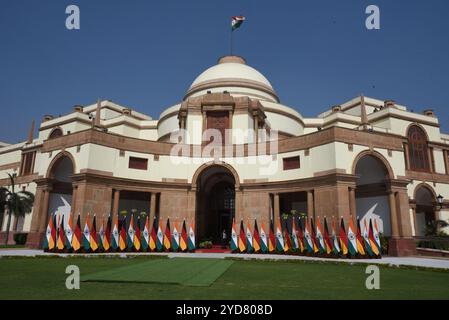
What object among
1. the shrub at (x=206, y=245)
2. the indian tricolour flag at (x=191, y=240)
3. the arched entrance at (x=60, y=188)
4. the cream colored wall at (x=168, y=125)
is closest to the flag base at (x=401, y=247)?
the shrub at (x=206, y=245)

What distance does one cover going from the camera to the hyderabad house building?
26.9 m

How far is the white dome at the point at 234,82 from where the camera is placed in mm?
41844

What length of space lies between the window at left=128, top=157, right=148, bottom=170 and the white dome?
14.8 m

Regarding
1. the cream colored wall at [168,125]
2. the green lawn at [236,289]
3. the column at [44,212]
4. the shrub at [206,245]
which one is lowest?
Answer: the green lawn at [236,289]

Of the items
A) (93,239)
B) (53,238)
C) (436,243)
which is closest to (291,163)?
(436,243)

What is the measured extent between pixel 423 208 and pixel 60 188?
1537 inches

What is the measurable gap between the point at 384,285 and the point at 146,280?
7941mm

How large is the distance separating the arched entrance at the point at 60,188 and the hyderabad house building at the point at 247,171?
0.32 feet

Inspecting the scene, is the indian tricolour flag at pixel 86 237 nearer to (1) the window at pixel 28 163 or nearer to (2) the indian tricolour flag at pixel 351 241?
(2) the indian tricolour flag at pixel 351 241
